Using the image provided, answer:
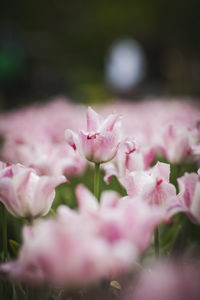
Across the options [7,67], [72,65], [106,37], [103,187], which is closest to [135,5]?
[106,37]

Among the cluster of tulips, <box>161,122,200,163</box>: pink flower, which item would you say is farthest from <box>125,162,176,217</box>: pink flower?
<box>161,122,200,163</box>: pink flower

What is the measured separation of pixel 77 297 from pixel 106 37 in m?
21.5

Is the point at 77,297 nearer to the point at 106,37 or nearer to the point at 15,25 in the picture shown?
the point at 15,25

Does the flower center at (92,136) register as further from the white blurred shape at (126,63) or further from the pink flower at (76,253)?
the white blurred shape at (126,63)

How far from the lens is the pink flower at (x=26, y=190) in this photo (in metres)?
0.79

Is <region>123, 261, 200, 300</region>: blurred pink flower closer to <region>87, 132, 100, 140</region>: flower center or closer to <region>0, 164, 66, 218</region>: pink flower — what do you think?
<region>0, 164, 66, 218</region>: pink flower

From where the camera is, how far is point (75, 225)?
1.82ft

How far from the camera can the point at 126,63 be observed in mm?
24672

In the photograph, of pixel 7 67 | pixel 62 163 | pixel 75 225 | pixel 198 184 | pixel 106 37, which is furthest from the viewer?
pixel 106 37

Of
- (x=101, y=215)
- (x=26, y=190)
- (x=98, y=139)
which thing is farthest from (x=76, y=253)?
(x=98, y=139)

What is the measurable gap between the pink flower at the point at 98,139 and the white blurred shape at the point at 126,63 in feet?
58.8

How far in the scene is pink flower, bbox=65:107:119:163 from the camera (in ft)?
3.12

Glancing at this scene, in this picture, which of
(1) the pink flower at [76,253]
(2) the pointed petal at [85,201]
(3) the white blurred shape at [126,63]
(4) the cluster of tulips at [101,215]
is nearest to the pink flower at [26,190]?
(4) the cluster of tulips at [101,215]

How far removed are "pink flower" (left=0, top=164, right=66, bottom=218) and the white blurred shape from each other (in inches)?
714
